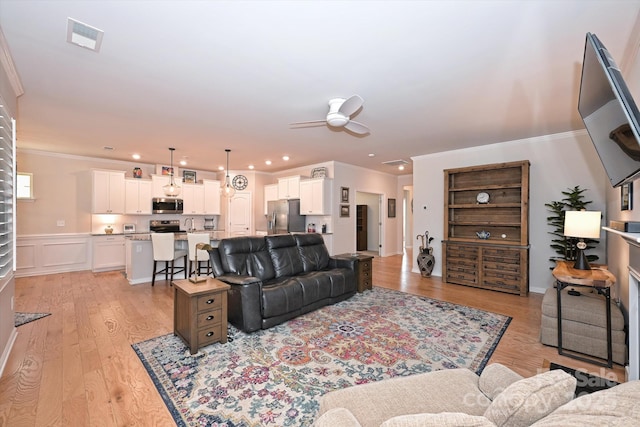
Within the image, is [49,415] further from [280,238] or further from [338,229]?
[338,229]

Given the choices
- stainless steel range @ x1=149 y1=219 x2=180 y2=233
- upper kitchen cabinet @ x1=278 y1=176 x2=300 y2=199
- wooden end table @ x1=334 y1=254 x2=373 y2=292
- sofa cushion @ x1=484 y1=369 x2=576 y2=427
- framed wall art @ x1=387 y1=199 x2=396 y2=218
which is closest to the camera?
sofa cushion @ x1=484 y1=369 x2=576 y2=427

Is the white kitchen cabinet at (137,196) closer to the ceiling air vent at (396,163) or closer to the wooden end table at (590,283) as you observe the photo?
the ceiling air vent at (396,163)

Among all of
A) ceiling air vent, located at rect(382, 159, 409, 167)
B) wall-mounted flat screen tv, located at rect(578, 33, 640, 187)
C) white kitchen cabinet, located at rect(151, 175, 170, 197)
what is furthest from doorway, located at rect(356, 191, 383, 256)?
wall-mounted flat screen tv, located at rect(578, 33, 640, 187)

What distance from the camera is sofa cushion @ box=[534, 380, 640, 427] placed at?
717 millimetres

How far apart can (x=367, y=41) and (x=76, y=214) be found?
751cm

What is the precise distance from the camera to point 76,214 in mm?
6504

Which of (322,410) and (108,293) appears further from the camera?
(108,293)

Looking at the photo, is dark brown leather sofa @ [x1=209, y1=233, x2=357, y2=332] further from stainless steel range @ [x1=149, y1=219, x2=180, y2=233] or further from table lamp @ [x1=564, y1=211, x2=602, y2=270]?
stainless steel range @ [x1=149, y1=219, x2=180, y2=233]

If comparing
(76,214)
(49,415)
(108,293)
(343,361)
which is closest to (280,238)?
(343,361)

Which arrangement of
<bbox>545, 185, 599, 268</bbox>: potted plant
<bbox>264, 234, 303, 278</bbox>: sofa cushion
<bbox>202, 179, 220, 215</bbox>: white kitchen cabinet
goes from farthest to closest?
1. <bbox>202, 179, 220, 215</bbox>: white kitchen cabinet
2. <bbox>545, 185, 599, 268</bbox>: potted plant
3. <bbox>264, 234, 303, 278</bbox>: sofa cushion

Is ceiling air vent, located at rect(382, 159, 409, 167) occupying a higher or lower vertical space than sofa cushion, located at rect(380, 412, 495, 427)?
higher

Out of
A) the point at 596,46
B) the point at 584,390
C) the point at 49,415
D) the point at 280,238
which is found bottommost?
the point at 49,415

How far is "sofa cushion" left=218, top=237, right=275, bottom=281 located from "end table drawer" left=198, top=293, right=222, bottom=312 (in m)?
0.64

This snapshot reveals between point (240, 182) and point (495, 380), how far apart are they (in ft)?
25.7
